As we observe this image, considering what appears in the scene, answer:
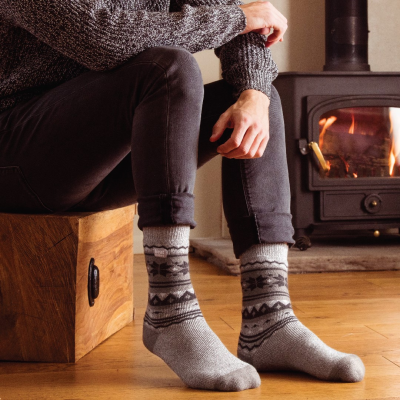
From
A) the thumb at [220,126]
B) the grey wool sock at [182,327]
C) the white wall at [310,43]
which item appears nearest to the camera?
the grey wool sock at [182,327]

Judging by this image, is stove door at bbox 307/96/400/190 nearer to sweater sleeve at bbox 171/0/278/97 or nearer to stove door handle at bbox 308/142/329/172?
stove door handle at bbox 308/142/329/172

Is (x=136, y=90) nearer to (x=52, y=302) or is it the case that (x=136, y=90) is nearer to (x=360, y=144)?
(x=52, y=302)

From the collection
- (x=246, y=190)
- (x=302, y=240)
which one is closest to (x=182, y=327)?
(x=246, y=190)

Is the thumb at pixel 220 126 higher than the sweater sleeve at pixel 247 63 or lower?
lower

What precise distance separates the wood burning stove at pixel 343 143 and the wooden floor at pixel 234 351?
52 cm

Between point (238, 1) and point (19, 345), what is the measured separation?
0.75 m

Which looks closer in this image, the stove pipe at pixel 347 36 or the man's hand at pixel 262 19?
the man's hand at pixel 262 19

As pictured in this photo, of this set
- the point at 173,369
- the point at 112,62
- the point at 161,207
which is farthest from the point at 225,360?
the point at 112,62

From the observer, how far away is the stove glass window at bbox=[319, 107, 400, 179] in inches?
89.1


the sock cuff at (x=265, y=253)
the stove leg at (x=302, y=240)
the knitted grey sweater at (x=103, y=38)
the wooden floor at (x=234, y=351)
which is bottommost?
the wooden floor at (x=234, y=351)

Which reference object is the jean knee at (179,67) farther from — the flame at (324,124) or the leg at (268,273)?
the flame at (324,124)

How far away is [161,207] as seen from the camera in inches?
33.5

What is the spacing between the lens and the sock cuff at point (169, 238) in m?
0.86

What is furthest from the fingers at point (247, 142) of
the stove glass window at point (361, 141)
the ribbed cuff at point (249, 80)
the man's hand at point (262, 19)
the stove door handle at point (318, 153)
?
the stove glass window at point (361, 141)
